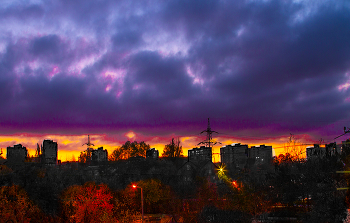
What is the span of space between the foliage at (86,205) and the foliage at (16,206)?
460 centimetres

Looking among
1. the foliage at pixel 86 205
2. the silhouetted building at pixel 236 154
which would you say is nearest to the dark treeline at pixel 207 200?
the foliage at pixel 86 205

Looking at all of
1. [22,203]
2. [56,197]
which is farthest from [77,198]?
[22,203]

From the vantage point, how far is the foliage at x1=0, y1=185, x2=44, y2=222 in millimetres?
47656

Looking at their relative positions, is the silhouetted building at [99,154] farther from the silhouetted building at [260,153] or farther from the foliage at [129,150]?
the silhouetted building at [260,153]

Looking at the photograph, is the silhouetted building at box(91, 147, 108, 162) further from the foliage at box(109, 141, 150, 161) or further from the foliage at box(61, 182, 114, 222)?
the foliage at box(61, 182, 114, 222)

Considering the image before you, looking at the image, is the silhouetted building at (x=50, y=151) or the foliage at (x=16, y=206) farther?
the silhouetted building at (x=50, y=151)

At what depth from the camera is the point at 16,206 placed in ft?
161

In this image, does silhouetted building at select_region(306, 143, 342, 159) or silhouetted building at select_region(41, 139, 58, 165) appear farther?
silhouetted building at select_region(41, 139, 58, 165)

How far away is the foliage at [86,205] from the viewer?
4848 centimetres

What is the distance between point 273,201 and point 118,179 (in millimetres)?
50329

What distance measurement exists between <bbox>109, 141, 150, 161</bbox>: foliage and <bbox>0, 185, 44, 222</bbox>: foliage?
100.0m

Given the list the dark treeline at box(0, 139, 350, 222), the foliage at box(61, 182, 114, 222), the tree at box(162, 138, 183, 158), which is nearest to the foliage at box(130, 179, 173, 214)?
the dark treeline at box(0, 139, 350, 222)

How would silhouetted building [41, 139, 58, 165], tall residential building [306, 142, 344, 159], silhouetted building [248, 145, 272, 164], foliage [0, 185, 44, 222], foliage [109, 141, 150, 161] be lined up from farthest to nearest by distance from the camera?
silhouetted building [248, 145, 272, 164]
foliage [109, 141, 150, 161]
silhouetted building [41, 139, 58, 165]
tall residential building [306, 142, 344, 159]
foliage [0, 185, 44, 222]

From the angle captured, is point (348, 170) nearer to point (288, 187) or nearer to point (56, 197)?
point (288, 187)
